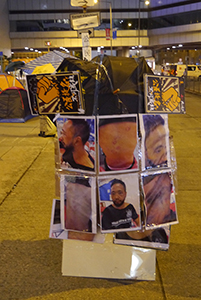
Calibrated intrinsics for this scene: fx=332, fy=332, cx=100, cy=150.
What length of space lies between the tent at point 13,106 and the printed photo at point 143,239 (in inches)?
409

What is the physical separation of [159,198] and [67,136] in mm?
994

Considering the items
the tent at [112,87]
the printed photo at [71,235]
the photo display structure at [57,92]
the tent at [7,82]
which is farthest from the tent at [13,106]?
the tent at [112,87]

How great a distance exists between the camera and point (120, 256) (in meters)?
3.07

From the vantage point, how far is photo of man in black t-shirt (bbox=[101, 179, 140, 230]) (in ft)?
9.30

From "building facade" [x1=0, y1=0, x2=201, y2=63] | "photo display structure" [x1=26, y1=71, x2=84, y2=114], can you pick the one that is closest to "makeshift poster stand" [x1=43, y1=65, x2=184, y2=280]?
"photo display structure" [x1=26, y1=71, x2=84, y2=114]

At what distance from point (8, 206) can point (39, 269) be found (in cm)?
179

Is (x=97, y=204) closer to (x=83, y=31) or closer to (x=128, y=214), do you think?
(x=128, y=214)

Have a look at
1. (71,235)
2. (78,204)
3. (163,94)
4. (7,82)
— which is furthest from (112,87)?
(7,82)

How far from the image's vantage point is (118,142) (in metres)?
2.80

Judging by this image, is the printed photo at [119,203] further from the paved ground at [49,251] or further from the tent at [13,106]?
the tent at [13,106]

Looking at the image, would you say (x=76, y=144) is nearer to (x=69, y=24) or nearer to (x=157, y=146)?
(x=157, y=146)

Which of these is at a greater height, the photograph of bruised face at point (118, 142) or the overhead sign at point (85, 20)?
the overhead sign at point (85, 20)

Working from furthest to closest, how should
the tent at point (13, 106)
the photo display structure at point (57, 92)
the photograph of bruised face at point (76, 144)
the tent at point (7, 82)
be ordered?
the tent at point (7, 82)
the tent at point (13, 106)
the photograph of bruised face at point (76, 144)
the photo display structure at point (57, 92)

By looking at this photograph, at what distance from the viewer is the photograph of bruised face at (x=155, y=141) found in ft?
9.37
